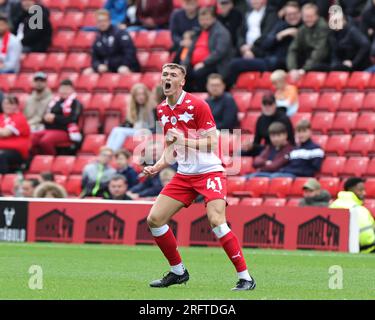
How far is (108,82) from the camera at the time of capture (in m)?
24.5

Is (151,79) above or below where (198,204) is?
above

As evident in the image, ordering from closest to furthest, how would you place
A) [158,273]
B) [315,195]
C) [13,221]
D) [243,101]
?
[158,273] < [315,195] < [13,221] < [243,101]

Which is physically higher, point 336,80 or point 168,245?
point 336,80

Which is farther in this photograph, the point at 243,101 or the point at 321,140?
the point at 243,101

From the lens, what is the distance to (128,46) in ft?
78.7

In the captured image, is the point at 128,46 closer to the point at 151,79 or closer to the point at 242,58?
the point at 151,79

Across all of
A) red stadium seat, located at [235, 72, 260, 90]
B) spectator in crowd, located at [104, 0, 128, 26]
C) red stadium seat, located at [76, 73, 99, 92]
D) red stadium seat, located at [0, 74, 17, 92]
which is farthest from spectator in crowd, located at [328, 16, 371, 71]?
red stadium seat, located at [0, 74, 17, 92]

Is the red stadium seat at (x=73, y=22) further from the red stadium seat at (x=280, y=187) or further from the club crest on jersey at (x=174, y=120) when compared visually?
the club crest on jersey at (x=174, y=120)

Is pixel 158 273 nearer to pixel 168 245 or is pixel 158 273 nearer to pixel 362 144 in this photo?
pixel 168 245

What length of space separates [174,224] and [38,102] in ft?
18.9

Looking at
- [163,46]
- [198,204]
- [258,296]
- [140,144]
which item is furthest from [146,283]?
[163,46]

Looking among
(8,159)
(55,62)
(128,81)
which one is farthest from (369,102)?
(55,62)

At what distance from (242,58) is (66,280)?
11.1 m

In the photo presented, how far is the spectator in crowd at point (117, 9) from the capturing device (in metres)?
25.9
